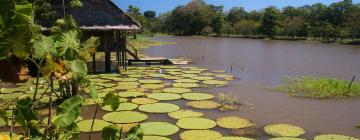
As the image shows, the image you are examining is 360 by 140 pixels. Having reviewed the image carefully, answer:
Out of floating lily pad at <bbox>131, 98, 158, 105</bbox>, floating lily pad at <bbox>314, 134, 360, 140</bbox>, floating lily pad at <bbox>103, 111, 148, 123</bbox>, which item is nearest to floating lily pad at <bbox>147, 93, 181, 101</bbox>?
floating lily pad at <bbox>131, 98, 158, 105</bbox>

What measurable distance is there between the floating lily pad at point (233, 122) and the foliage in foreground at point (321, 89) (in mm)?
3284

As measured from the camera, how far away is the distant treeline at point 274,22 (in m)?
42.3

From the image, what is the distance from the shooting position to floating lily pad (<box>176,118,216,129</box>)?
6.54 metres

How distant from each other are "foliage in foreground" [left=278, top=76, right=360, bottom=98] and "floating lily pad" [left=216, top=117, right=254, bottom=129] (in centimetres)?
328

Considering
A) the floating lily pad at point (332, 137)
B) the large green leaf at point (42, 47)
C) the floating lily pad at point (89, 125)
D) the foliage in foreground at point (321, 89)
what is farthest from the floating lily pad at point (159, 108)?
the large green leaf at point (42, 47)

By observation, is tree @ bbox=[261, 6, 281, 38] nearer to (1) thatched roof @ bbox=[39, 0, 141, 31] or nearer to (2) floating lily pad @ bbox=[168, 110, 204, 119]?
(1) thatched roof @ bbox=[39, 0, 141, 31]

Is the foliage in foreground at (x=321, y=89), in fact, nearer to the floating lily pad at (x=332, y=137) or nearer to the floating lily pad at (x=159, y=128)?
the floating lily pad at (x=332, y=137)

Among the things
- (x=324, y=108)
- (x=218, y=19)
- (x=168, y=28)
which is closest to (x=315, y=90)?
(x=324, y=108)

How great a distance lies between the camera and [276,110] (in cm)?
805

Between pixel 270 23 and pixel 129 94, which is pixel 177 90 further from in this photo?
pixel 270 23

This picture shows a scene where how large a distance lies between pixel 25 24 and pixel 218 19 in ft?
206

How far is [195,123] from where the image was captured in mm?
6715

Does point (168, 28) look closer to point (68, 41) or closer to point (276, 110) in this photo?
point (276, 110)

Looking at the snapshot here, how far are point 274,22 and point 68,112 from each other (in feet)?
168
